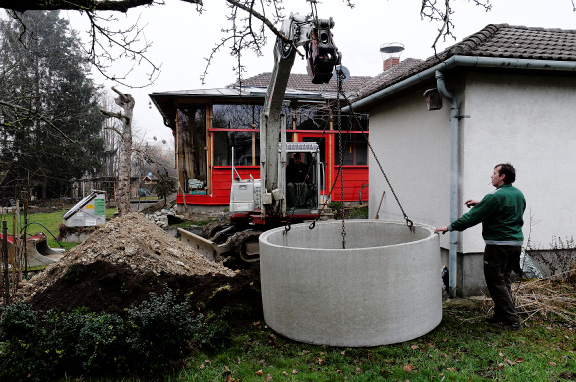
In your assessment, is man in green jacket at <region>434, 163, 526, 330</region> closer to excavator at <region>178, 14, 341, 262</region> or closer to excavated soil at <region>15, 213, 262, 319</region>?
excavator at <region>178, 14, 341, 262</region>

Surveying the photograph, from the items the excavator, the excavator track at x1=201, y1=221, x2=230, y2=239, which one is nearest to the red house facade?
the excavator track at x1=201, y1=221, x2=230, y2=239

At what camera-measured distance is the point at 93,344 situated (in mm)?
3523

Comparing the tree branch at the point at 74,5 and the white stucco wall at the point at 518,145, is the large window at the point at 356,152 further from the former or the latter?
the tree branch at the point at 74,5

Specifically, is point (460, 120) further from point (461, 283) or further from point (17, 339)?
point (17, 339)

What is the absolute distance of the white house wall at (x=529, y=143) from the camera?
5965 mm

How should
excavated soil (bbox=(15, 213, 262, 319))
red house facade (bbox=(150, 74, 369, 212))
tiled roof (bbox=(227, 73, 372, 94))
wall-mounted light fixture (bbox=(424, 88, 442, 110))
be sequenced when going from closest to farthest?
1. excavated soil (bbox=(15, 213, 262, 319))
2. wall-mounted light fixture (bbox=(424, 88, 442, 110))
3. red house facade (bbox=(150, 74, 369, 212))
4. tiled roof (bbox=(227, 73, 372, 94))

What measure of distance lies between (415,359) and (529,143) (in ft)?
13.4

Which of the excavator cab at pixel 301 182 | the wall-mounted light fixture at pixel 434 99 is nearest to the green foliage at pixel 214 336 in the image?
the wall-mounted light fixture at pixel 434 99

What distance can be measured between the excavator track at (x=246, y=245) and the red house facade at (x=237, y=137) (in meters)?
6.18

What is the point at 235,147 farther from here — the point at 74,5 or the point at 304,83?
the point at 74,5

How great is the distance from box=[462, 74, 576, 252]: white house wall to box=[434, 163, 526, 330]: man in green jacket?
134 centimetres

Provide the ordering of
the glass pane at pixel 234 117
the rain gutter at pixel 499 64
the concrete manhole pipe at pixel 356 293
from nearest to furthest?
the concrete manhole pipe at pixel 356 293, the rain gutter at pixel 499 64, the glass pane at pixel 234 117

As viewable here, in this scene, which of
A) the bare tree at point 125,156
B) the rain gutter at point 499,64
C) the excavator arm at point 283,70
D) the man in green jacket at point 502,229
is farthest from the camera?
the bare tree at point 125,156

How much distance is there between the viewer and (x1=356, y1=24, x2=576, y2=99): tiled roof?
5703 millimetres
